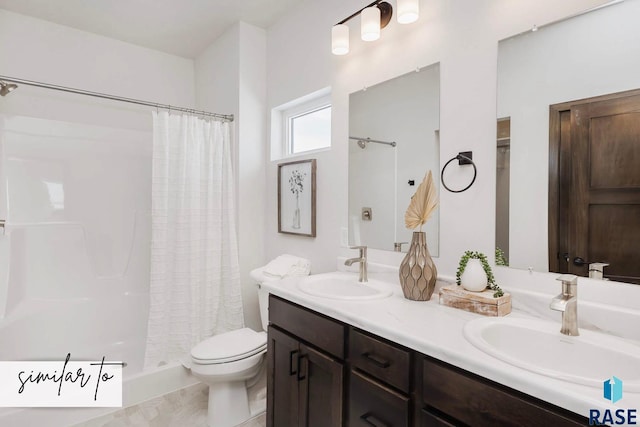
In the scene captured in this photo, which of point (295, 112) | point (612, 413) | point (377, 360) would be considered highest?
point (295, 112)

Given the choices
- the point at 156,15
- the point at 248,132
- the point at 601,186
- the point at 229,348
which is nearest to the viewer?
the point at 601,186

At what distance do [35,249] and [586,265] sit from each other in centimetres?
309

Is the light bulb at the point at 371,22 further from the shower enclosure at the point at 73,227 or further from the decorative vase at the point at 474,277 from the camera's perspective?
the shower enclosure at the point at 73,227

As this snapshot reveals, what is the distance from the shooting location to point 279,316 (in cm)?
146

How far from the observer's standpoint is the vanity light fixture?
1383mm

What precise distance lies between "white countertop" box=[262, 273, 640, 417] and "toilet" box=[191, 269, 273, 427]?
520mm

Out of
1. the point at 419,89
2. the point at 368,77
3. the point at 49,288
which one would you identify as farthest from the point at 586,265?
the point at 49,288

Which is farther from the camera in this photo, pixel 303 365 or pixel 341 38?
pixel 341 38

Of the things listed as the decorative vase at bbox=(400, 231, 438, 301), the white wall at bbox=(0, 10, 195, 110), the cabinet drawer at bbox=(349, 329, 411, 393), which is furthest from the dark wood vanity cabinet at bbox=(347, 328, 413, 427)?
the white wall at bbox=(0, 10, 195, 110)

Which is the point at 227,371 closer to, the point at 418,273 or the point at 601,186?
the point at 418,273

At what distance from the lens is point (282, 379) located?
1.43 m

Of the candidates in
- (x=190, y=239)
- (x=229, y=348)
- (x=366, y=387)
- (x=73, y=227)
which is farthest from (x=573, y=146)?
(x=73, y=227)

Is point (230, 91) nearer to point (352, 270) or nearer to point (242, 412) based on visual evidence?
point (352, 270)

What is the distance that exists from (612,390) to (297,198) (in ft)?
5.75
